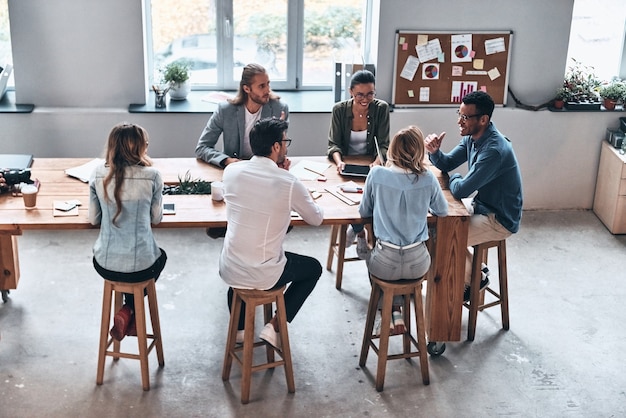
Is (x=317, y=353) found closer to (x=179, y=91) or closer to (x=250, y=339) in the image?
(x=250, y=339)

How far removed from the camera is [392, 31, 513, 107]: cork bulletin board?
19.8 feet

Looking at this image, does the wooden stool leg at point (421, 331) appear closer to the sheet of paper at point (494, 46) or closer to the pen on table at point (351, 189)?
the pen on table at point (351, 189)

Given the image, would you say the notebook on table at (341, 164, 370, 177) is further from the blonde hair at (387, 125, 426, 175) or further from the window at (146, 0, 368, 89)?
the window at (146, 0, 368, 89)

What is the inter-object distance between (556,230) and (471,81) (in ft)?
4.28

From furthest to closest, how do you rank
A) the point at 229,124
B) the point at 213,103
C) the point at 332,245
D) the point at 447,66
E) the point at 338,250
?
the point at 447,66 < the point at 213,103 < the point at 332,245 < the point at 338,250 < the point at 229,124

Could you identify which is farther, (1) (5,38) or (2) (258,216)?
(1) (5,38)

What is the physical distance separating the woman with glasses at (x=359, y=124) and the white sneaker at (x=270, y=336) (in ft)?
3.63

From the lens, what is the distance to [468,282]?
453 centimetres

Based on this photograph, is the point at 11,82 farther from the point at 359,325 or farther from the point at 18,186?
the point at 359,325

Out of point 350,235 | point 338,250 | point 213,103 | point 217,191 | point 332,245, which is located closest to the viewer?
point 217,191

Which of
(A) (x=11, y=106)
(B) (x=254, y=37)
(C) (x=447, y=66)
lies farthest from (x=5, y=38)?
(C) (x=447, y=66)

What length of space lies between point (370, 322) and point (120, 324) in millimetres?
1260

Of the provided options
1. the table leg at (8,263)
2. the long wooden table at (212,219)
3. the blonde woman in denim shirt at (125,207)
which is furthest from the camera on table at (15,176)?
the blonde woman in denim shirt at (125,207)

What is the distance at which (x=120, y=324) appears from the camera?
12.8 ft
